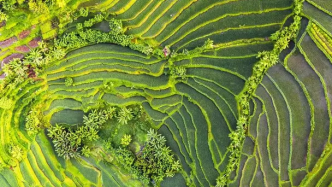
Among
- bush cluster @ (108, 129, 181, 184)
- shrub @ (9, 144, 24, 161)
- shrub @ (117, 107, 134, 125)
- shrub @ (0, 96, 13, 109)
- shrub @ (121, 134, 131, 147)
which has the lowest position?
bush cluster @ (108, 129, 181, 184)

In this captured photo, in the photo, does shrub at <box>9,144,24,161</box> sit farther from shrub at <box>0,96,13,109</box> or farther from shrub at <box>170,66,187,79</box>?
shrub at <box>170,66,187,79</box>

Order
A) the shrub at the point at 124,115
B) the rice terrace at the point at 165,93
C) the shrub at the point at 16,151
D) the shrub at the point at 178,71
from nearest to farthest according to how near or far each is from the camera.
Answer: the rice terrace at the point at 165,93 → the shrub at the point at 178,71 → the shrub at the point at 124,115 → the shrub at the point at 16,151

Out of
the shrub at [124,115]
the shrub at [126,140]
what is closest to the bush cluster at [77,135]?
the shrub at [124,115]

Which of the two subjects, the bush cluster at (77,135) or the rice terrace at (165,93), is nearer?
the rice terrace at (165,93)

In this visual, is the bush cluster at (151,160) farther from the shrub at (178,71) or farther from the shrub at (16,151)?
the shrub at (16,151)

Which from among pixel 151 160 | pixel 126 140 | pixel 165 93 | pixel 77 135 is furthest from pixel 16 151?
pixel 165 93

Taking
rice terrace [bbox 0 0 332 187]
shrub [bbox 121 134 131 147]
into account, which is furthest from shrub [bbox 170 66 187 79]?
shrub [bbox 121 134 131 147]

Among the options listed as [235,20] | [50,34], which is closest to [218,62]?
[235,20]

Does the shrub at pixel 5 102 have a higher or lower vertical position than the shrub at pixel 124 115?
higher
